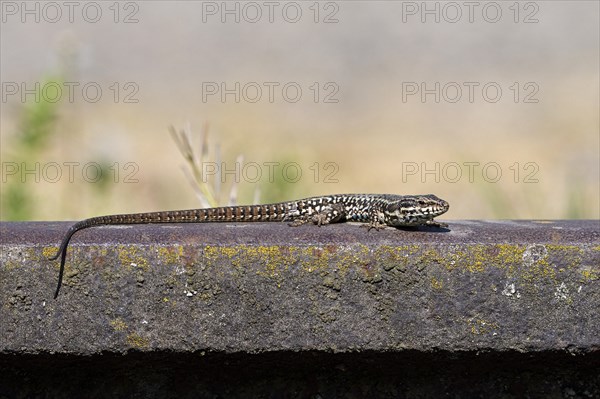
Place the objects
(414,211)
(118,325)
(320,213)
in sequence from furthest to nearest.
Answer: (320,213) → (414,211) → (118,325)

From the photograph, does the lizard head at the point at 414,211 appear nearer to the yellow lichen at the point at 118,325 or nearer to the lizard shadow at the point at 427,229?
the lizard shadow at the point at 427,229

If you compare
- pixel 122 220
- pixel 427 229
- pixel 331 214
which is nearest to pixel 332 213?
pixel 331 214

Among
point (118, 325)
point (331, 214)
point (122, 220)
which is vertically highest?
point (122, 220)

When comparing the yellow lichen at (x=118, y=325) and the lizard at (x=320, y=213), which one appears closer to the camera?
the yellow lichen at (x=118, y=325)

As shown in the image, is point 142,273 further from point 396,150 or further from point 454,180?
point 396,150

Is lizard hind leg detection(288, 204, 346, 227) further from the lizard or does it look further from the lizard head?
the lizard head

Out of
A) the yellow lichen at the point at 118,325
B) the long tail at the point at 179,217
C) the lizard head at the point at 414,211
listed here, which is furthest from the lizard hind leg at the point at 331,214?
the yellow lichen at the point at 118,325

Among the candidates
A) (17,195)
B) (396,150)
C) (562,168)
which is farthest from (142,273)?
(396,150)

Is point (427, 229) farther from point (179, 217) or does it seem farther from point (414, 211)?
point (179, 217)
